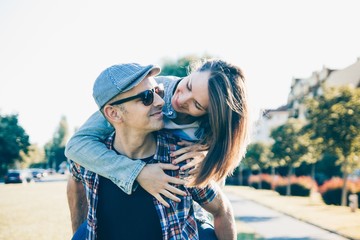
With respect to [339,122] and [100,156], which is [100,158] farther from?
[339,122]

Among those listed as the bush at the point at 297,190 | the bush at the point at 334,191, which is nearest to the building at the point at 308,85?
the bush at the point at 297,190

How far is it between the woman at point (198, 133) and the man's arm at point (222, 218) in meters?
0.15

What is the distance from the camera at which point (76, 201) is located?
2996 millimetres

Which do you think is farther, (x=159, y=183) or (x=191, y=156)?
(x=191, y=156)

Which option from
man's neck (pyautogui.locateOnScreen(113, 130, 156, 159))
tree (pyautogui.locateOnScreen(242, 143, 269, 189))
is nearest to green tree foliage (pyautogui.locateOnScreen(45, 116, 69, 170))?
tree (pyautogui.locateOnScreen(242, 143, 269, 189))

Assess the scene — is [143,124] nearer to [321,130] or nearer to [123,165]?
[123,165]

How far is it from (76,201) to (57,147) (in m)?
108

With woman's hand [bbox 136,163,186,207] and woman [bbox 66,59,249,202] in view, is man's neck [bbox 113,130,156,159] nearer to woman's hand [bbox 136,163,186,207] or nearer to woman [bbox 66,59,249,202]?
woman [bbox 66,59,249,202]

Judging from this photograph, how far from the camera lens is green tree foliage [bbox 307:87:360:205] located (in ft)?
53.0

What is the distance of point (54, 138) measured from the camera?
4272 inches

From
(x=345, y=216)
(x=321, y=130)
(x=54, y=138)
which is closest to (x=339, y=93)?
(x=321, y=130)

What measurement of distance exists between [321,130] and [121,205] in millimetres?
15990

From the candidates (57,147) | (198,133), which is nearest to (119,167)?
(198,133)

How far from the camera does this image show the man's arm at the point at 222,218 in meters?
2.49
